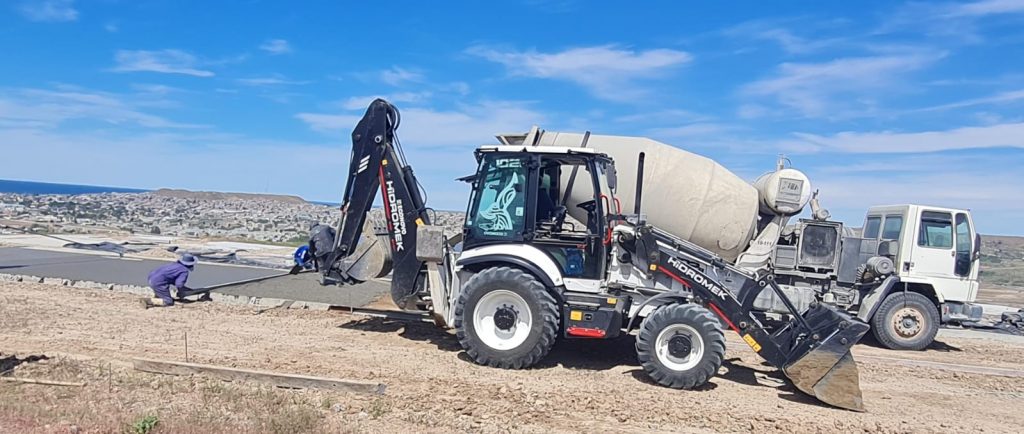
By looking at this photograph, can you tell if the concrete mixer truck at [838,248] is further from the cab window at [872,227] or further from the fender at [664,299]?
the fender at [664,299]

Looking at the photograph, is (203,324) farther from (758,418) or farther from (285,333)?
(758,418)

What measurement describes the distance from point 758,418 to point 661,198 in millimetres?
4060

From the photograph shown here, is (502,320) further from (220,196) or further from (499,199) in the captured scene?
(220,196)

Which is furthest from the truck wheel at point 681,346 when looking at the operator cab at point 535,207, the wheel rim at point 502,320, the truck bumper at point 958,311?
the truck bumper at point 958,311

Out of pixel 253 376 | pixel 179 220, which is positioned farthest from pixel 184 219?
pixel 253 376

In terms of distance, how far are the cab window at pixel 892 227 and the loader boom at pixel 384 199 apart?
7917 mm

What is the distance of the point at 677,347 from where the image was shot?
26.8ft

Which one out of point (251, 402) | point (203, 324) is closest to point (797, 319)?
point (251, 402)

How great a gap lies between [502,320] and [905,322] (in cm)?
717

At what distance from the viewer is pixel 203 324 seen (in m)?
10.6

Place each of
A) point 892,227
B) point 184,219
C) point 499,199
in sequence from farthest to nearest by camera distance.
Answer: point 184,219
point 892,227
point 499,199

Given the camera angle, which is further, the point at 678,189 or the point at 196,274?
the point at 196,274

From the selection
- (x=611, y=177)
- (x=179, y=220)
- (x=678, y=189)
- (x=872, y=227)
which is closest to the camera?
(x=611, y=177)

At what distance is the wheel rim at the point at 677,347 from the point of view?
8117 millimetres
